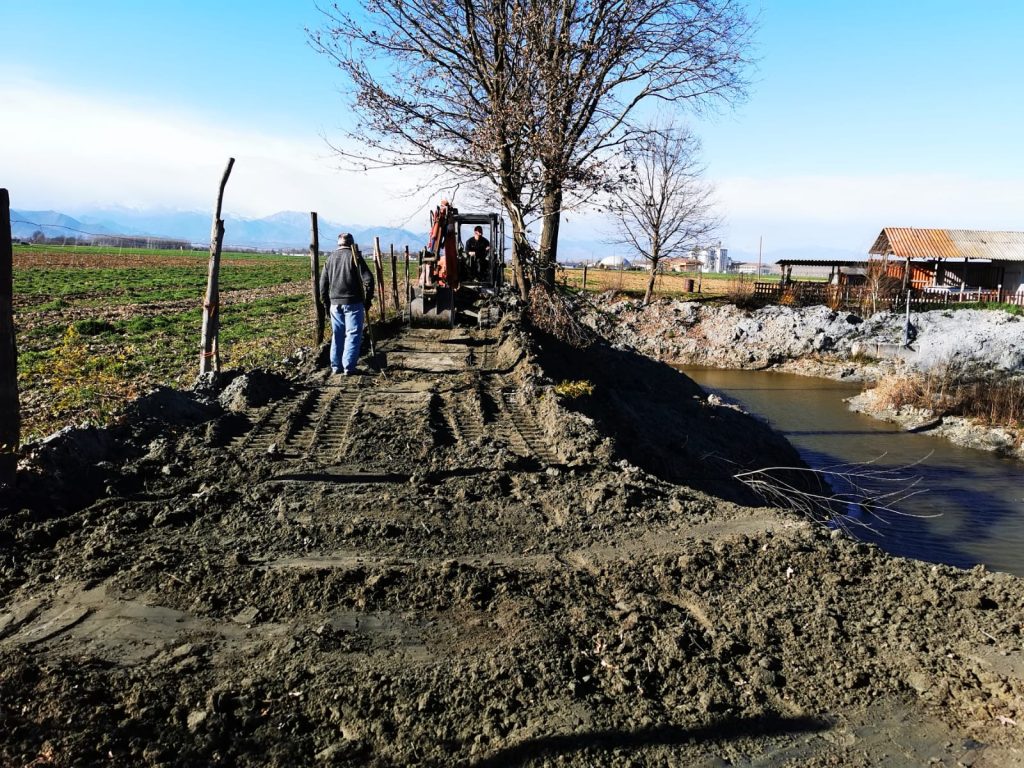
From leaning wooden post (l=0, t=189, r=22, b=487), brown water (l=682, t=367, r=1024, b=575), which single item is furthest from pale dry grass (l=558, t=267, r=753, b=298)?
leaning wooden post (l=0, t=189, r=22, b=487)

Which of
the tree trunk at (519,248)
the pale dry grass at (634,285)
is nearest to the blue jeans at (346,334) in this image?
the tree trunk at (519,248)

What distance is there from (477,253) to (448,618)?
1139 centimetres

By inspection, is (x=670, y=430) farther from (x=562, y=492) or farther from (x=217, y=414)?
(x=217, y=414)

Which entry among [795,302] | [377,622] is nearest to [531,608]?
[377,622]

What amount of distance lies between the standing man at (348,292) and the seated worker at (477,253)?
5.04 meters

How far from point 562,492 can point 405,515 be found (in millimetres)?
1424

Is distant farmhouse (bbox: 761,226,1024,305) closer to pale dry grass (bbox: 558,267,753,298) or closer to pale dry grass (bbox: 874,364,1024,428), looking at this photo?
pale dry grass (bbox: 558,267,753,298)

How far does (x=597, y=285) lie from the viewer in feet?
138

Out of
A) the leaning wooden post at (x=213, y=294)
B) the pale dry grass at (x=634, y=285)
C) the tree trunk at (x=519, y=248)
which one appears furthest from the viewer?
the pale dry grass at (x=634, y=285)

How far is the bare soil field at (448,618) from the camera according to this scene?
138 inches

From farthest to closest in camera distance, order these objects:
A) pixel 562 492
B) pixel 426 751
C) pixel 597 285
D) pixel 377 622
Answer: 1. pixel 597 285
2. pixel 562 492
3. pixel 377 622
4. pixel 426 751

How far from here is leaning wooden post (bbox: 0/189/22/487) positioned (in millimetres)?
5438

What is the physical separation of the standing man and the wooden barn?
111ft

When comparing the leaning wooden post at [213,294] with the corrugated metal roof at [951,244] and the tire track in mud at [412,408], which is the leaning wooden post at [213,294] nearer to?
the tire track in mud at [412,408]
